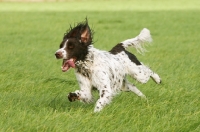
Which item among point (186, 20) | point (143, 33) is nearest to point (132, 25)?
point (186, 20)

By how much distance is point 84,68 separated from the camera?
6625 mm

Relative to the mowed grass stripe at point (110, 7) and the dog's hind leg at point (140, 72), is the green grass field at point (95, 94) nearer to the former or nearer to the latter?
the dog's hind leg at point (140, 72)

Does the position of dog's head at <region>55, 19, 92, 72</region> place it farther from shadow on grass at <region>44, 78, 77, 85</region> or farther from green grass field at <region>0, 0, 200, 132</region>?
shadow on grass at <region>44, 78, 77, 85</region>

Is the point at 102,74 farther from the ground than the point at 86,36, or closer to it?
closer to it

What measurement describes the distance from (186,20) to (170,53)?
38.7ft

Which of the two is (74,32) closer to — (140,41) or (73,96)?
(73,96)

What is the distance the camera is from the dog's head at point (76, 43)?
21.3ft

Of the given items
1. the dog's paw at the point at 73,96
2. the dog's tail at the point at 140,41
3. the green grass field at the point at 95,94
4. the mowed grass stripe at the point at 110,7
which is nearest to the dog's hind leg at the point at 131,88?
the green grass field at the point at 95,94

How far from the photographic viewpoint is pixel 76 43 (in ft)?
21.6

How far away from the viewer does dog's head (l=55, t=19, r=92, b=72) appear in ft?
21.3

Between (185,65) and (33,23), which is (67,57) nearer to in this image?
(185,65)

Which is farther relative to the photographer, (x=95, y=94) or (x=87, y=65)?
(x=95, y=94)

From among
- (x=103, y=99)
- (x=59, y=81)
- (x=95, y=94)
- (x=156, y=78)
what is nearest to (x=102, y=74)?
(x=103, y=99)

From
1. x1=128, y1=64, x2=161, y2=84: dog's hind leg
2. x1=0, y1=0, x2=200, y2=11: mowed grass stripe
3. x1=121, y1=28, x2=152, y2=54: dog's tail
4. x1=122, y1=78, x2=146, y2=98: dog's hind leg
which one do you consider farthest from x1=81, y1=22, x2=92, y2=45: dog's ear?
x1=0, y1=0, x2=200, y2=11: mowed grass stripe
